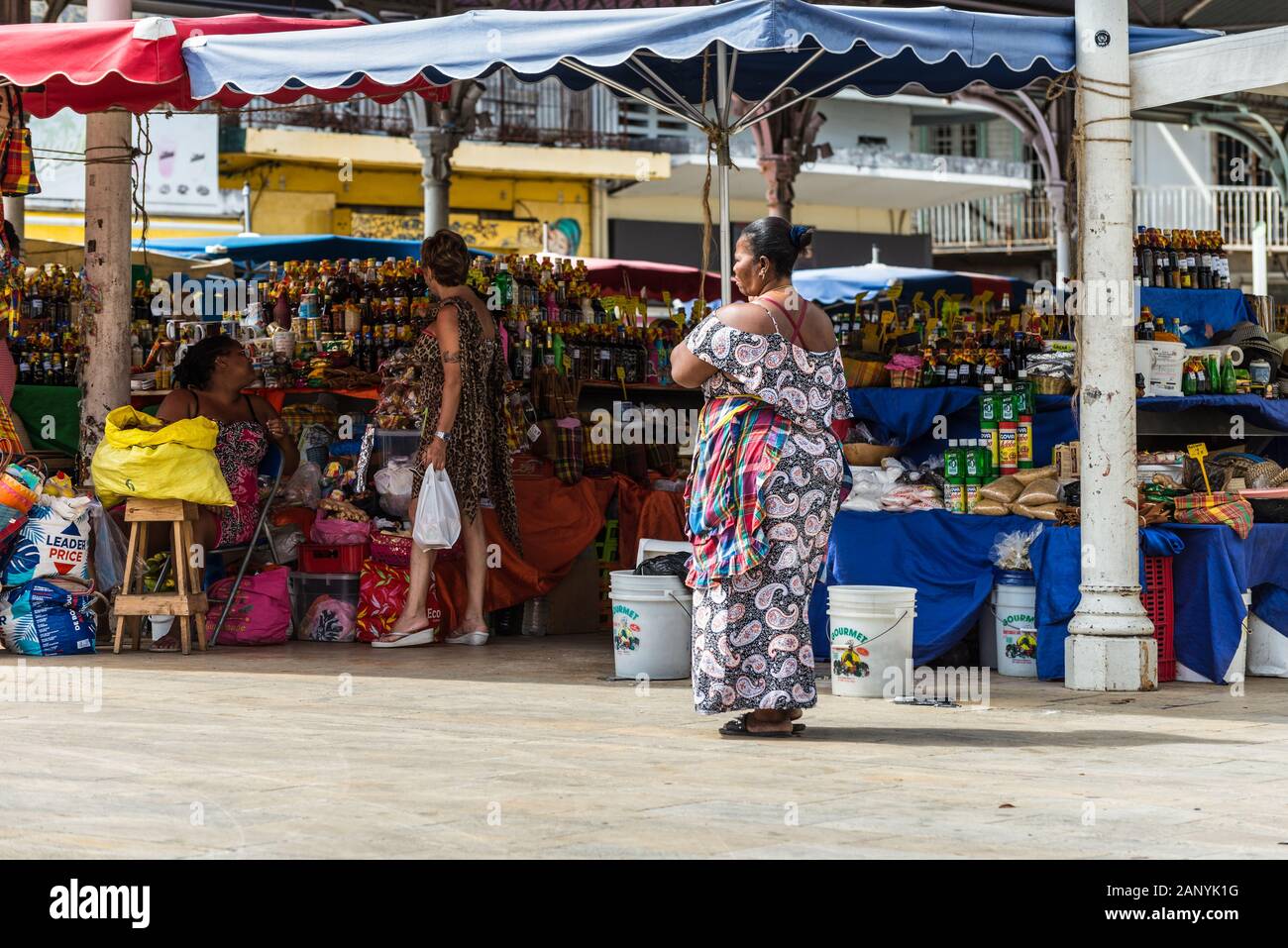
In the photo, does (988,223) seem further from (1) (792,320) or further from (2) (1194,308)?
(1) (792,320)

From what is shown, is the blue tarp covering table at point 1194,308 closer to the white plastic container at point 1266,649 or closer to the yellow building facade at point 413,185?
the white plastic container at point 1266,649

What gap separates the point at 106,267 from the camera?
9211 millimetres

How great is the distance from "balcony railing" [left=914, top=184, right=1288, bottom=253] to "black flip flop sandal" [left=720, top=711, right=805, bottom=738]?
79.7 feet

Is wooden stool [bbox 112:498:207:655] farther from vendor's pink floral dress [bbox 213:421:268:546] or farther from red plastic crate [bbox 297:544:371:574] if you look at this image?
red plastic crate [bbox 297:544:371:574]

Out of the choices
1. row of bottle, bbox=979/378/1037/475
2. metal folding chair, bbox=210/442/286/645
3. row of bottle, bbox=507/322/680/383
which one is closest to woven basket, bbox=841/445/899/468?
row of bottle, bbox=979/378/1037/475

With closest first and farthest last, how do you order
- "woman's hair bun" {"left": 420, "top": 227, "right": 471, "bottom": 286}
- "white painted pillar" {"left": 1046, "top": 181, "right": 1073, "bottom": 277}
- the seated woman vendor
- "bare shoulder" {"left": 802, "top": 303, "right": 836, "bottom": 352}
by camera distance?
"bare shoulder" {"left": 802, "top": 303, "right": 836, "bottom": 352}
"woman's hair bun" {"left": 420, "top": 227, "right": 471, "bottom": 286}
the seated woman vendor
"white painted pillar" {"left": 1046, "top": 181, "right": 1073, "bottom": 277}

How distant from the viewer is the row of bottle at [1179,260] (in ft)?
29.2

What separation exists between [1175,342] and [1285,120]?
13.8m

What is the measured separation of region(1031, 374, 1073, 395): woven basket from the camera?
8.24 m

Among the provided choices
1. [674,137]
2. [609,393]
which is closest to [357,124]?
[674,137]

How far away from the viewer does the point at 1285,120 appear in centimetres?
2053

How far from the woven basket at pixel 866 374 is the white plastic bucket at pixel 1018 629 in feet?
4.41

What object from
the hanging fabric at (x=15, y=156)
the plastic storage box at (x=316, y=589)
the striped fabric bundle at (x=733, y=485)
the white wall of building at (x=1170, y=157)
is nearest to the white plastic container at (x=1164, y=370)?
the striped fabric bundle at (x=733, y=485)
